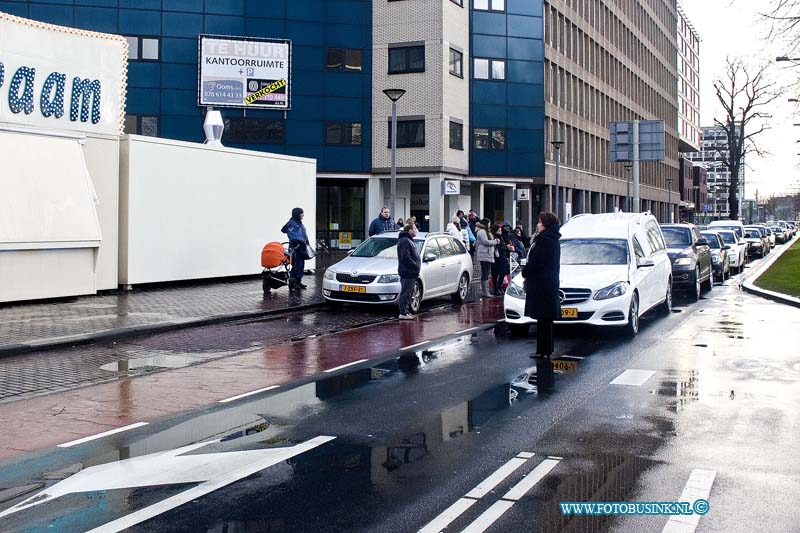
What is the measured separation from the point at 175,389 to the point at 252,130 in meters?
36.4

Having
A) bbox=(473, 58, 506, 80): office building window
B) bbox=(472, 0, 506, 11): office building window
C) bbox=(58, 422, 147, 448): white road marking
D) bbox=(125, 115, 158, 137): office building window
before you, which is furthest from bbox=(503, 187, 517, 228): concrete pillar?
bbox=(58, 422, 147, 448): white road marking

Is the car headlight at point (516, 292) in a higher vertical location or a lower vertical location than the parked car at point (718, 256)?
lower

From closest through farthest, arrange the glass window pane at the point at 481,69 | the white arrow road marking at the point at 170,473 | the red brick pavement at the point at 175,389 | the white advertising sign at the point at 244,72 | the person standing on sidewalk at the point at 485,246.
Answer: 1. the white arrow road marking at the point at 170,473
2. the red brick pavement at the point at 175,389
3. the person standing on sidewalk at the point at 485,246
4. the white advertising sign at the point at 244,72
5. the glass window pane at the point at 481,69

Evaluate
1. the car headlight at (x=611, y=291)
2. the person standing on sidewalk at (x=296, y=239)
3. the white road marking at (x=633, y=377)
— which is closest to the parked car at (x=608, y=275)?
the car headlight at (x=611, y=291)

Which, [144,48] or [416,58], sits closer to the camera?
[144,48]

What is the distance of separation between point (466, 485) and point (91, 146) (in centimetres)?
1545

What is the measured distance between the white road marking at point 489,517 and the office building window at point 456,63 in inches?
1616

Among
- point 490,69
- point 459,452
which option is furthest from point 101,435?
point 490,69

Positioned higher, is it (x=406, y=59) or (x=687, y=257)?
(x=406, y=59)

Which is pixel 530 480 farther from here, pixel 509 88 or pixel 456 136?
pixel 509 88

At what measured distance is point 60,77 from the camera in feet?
59.0

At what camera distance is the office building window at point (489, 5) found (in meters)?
47.1

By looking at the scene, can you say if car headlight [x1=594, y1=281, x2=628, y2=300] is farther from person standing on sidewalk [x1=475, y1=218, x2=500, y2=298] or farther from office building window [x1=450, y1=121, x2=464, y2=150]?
office building window [x1=450, y1=121, x2=464, y2=150]

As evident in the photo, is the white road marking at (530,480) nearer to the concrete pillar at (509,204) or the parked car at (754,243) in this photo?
the parked car at (754,243)
